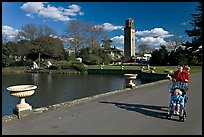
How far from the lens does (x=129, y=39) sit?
8688 cm

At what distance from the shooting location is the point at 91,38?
6172 centimetres

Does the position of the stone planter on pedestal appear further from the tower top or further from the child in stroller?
the tower top

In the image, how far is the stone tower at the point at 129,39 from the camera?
86.1 m

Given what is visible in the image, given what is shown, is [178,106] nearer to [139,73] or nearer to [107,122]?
[107,122]

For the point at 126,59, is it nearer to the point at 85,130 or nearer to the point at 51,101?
the point at 51,101

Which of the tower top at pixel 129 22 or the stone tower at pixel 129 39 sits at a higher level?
the tower top at pixel 129 22

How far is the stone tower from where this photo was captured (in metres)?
86.1

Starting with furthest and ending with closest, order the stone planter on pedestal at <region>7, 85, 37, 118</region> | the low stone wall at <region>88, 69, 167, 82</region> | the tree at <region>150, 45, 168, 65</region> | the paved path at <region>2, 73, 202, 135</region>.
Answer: the tree at <region>150, 45, 168, 65</region> < the low stone wall at <region>88, 69, 167, 82</region> < the stone planter on pedestal at <region>7, 85, 37, 118</region> < the paved path at <region>2, 73, 202, 135</region>

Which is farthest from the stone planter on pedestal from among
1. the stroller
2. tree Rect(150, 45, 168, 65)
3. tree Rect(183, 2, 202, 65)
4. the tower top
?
the tower top

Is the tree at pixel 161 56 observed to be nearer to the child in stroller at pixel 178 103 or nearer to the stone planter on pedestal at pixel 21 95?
the child in stroller at pixel 178 103

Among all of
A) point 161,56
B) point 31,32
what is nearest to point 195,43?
point 161,56

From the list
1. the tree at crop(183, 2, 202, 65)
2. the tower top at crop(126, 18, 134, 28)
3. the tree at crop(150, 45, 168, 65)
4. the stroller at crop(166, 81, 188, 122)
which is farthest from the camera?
the tower top at crop(126, 18, 134, 28)

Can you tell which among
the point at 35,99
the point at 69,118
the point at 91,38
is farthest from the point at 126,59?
the point at 69,118

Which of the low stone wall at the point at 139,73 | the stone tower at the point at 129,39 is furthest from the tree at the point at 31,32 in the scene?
the stone tower at the point at 129,39
